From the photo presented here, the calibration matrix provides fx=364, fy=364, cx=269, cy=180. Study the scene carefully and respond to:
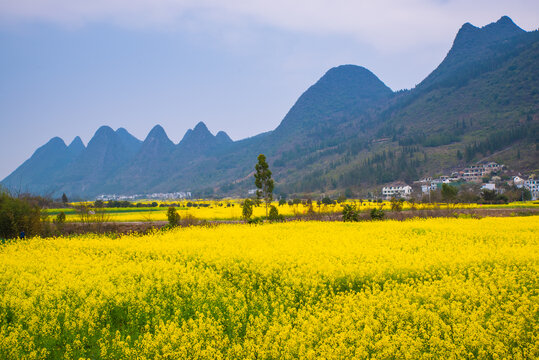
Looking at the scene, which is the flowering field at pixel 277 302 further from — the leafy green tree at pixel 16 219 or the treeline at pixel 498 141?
the treeline at pixel 498 141

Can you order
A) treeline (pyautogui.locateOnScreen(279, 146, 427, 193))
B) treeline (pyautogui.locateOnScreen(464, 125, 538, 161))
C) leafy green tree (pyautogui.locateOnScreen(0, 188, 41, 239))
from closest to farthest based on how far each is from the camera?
1. leafy green tree (pyautogui.locateOnScreen(0, 188, 41, 239))
2. treeline (pyautogui.locateOnScreen(464, 125, 538, 161))
3. treeline (pyautogui.locateOnScreen(279, 146, 427, 193))

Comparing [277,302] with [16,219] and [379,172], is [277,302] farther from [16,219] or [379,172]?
[379,172]

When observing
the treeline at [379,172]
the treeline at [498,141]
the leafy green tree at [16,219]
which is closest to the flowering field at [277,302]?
the leafy green tree at [16,219]

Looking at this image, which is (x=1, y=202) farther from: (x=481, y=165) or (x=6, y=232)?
(x=481, y=165)

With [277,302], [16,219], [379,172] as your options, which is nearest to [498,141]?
[379,172]

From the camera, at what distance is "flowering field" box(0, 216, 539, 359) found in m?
5.89

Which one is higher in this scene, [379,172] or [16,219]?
[379,172]

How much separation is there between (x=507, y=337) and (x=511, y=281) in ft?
11.8

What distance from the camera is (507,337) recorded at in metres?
6.01

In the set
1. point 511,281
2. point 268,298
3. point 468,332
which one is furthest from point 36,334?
point 511,281

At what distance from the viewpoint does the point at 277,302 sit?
804 centimetres

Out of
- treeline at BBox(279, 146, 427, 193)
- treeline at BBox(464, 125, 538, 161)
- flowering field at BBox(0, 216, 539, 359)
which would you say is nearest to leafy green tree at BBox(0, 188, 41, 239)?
flowering field at BBox(0, 216, 539, 359)

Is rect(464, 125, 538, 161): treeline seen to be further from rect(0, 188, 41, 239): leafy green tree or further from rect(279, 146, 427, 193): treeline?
rect(0, 188, 41, 239): leafy green tree

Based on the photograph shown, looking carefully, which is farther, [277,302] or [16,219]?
[16,219]
